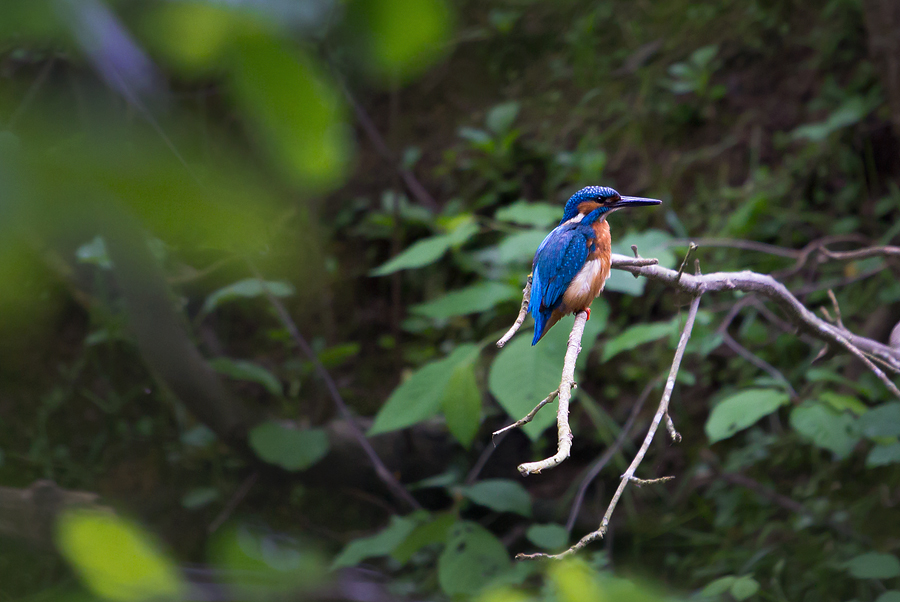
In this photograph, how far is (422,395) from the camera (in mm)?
1922

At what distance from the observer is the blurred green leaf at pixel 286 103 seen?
312 mm

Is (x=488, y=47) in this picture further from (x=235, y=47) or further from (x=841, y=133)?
(x=235, y=47)

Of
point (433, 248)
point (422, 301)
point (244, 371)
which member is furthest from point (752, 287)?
point (422, 301)

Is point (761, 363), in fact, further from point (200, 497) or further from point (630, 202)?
point (200, 497)

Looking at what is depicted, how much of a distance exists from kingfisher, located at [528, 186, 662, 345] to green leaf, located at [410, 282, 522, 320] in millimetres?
844

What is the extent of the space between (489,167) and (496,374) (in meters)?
2.09

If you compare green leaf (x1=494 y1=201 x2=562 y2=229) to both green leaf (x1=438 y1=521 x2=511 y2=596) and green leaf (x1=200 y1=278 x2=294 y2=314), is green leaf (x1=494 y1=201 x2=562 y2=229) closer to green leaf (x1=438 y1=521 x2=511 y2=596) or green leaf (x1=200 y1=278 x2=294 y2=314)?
green leaf (x1=200 y1=278 x2=294 y2=314)

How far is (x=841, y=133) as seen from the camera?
9.37 feet

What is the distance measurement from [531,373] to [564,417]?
0.93m

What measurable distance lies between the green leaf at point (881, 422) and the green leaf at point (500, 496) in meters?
1.05

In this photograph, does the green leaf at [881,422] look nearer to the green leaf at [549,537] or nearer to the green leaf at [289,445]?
the green leaf at [549,537]

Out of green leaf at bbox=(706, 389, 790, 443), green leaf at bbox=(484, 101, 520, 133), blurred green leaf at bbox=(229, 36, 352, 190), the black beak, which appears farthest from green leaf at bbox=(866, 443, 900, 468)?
green leaf at bbox=(484, 101, 520, 133)

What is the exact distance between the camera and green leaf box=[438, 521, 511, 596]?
6.38ft

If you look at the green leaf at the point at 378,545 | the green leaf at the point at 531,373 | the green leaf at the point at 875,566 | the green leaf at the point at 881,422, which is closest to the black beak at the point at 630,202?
the green leaf at the point at 531,373
